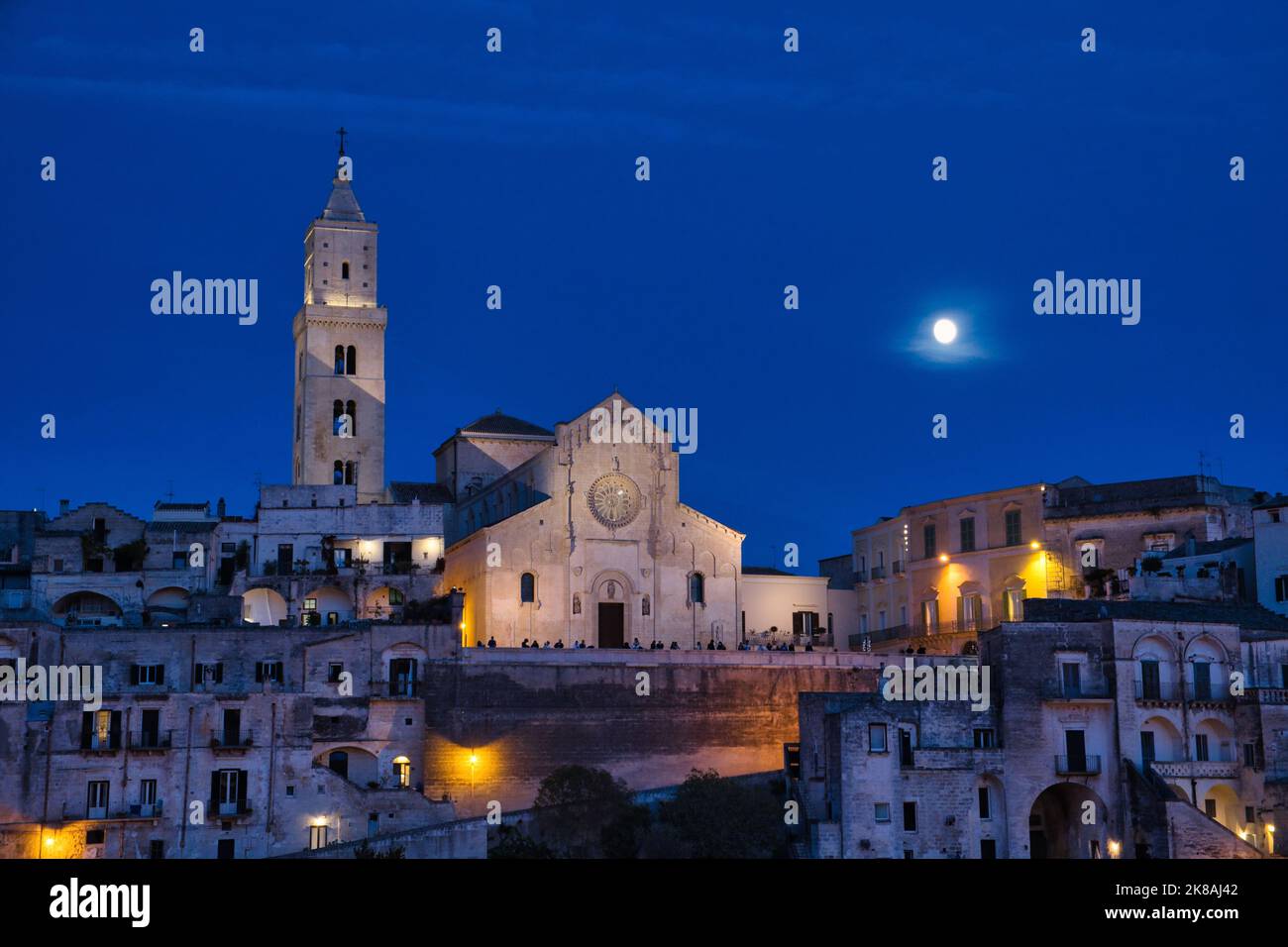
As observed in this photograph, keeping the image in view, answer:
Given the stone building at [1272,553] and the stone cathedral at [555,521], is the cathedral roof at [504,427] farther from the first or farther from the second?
the stone building at [1272,553]

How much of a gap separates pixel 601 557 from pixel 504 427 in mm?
16014

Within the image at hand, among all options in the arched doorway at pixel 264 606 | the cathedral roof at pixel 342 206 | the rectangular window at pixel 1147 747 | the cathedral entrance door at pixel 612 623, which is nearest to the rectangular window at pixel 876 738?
the rectangular window at pixel 1147 747

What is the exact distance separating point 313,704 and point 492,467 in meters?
28.1

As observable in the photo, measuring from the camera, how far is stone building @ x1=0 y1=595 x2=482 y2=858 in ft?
173

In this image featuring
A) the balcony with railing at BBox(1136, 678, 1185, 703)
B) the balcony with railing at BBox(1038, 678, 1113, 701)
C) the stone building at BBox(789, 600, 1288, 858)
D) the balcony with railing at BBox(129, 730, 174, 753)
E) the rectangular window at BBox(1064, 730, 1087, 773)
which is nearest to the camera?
the stone building at BBox(789, 600, 1288, 858)

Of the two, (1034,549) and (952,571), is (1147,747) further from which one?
(952,571)

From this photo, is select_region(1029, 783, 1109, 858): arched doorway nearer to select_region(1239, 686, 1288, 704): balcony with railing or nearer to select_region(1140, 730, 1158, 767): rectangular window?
select_region(1140, 730, 1158, 767): rectangular window

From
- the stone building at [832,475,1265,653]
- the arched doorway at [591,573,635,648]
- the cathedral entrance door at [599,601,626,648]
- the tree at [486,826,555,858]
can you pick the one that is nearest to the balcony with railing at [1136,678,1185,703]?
the stone building at [832,475,1265,653]

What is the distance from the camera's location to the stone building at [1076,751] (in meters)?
53.7

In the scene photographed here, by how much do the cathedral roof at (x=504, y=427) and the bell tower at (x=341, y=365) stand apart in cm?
547

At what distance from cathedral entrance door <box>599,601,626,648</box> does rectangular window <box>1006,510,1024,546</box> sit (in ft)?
53.6

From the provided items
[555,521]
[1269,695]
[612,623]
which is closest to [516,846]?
[612,623]
